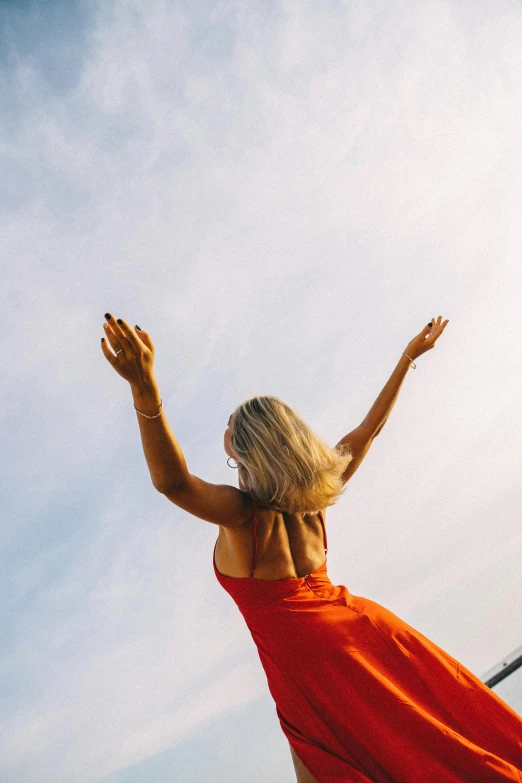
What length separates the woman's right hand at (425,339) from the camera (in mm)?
3799

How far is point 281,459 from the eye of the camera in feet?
8.87

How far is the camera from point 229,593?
2.77 m

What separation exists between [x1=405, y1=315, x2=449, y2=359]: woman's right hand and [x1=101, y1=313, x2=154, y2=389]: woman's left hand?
219 cm

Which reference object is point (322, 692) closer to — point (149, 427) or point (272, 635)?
point (272, 635)

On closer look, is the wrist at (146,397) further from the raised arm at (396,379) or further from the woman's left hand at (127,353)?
the raised arm at (396,379)

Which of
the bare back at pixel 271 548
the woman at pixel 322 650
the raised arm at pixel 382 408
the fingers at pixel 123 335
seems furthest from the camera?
the raised arm at pixel 382 408

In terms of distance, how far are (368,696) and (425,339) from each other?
7.29ft

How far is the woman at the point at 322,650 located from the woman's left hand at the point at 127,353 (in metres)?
0.07

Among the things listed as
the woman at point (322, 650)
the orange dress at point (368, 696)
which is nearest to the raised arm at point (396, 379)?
the woman at point (322, 650)

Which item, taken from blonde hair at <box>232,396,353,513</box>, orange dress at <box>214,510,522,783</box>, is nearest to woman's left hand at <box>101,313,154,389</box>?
blonde hair at <box>232,396,353,513</box>

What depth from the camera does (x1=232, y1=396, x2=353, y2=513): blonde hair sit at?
2.66 meters

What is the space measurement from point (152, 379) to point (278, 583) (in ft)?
3.96

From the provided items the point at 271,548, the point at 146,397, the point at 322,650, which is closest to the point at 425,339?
the point at 271,548

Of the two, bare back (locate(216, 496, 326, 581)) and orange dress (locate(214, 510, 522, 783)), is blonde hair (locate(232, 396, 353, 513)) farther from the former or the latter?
orange dress (locate(214, 510, 522, 783))
